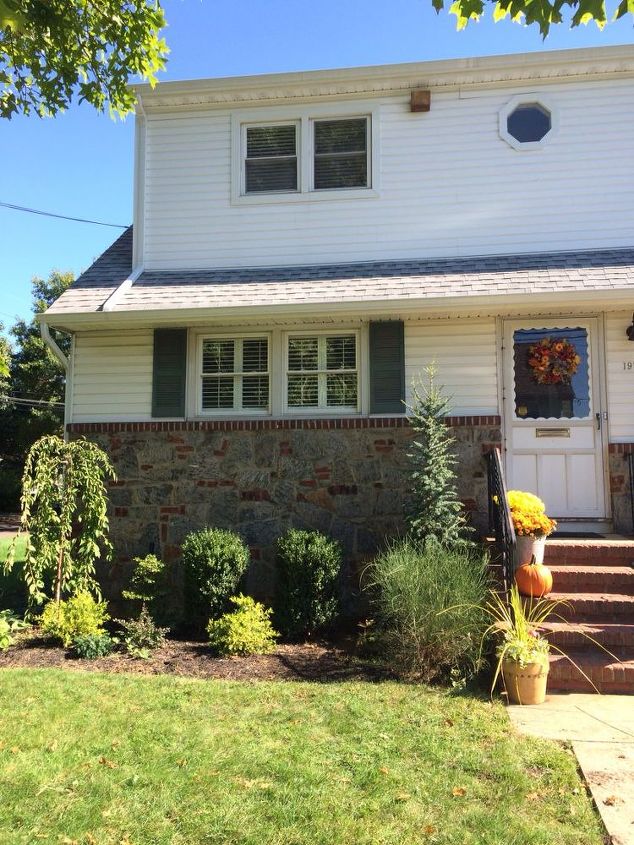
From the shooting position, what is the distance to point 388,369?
22.9 ft

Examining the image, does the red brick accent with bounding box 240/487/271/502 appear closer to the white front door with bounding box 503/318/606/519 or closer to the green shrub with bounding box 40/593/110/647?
the green shrub with bounding box 40/593/110/647

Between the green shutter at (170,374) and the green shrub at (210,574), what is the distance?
6.05ft

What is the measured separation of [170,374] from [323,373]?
1.80 meters

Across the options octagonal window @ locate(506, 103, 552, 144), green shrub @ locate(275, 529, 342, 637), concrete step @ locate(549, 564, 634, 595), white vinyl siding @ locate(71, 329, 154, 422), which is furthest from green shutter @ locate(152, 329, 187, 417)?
octagonal window @ locate(506, 103, 552, 144)

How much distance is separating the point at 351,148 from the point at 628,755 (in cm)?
703

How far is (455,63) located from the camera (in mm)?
7445

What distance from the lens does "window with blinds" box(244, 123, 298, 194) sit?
794 cm

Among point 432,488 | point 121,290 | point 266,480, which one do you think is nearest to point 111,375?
point 121,290

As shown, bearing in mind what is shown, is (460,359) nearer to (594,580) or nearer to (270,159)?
(594,580)

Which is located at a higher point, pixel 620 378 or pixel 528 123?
pixel 528 123

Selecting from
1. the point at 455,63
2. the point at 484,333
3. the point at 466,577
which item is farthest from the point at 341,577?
the point at 455,63

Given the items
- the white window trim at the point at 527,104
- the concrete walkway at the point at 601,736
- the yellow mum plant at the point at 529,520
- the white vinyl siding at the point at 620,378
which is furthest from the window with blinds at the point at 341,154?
the concrete walkway at the point at 601,736

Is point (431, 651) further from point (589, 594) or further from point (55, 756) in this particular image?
point (55, 756)

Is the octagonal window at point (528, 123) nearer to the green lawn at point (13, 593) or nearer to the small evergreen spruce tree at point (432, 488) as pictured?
the small evergreen spruce tree at point (432, 488)
